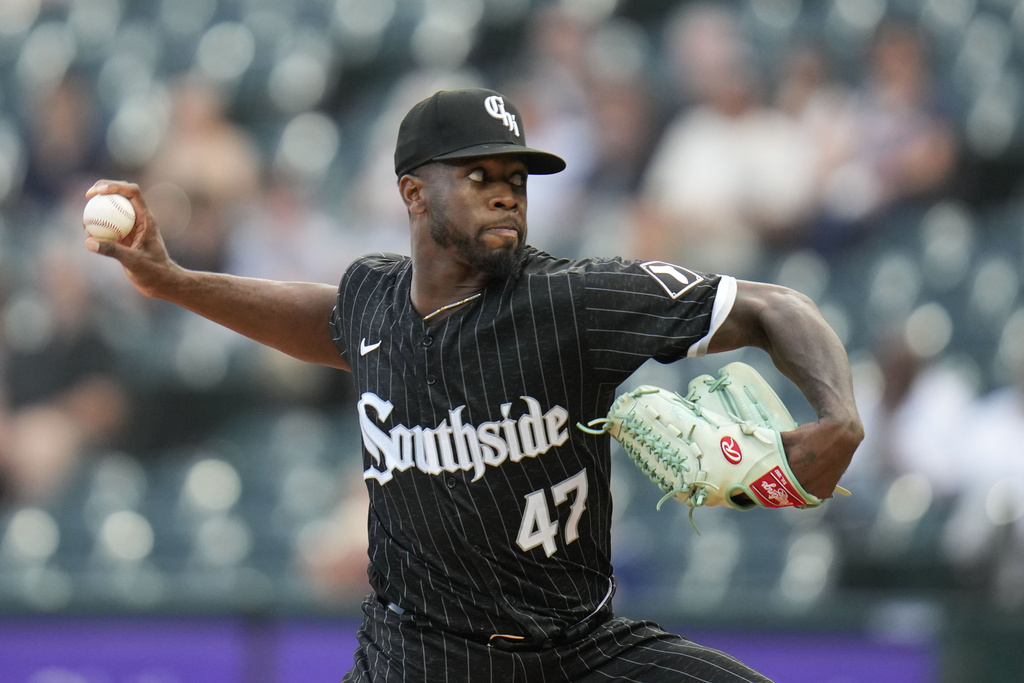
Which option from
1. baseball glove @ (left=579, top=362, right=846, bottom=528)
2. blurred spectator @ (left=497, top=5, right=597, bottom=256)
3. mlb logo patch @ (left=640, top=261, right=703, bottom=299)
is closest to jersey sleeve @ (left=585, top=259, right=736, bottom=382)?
mlb logo patch @ (left=640, top=261, right=703, bottom=299)

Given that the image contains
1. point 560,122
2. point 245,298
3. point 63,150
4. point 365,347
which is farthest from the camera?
point 63,150

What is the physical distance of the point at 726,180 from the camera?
802cm

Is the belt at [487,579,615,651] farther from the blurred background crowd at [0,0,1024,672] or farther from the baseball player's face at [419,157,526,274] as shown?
the blurred background crowd at [0,0,1024,672]

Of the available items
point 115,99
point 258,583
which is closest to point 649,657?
point 258,583

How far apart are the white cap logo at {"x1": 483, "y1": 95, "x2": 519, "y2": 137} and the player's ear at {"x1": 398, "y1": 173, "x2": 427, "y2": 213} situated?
0.89ft

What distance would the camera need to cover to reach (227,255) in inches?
336

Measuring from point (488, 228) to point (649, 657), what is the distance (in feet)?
3.86

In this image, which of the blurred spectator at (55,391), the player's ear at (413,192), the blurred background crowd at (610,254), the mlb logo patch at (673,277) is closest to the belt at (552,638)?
the mlb logo patch at (673,277)

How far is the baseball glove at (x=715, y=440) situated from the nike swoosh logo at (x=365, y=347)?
0.64 m

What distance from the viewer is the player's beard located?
3.37 meters

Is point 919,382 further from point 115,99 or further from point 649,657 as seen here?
point 115,99

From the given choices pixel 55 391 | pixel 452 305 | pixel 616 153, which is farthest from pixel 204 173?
pixel 452 305

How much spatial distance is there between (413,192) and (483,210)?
0.85ft

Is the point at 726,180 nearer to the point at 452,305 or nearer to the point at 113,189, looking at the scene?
the point at 452,305
